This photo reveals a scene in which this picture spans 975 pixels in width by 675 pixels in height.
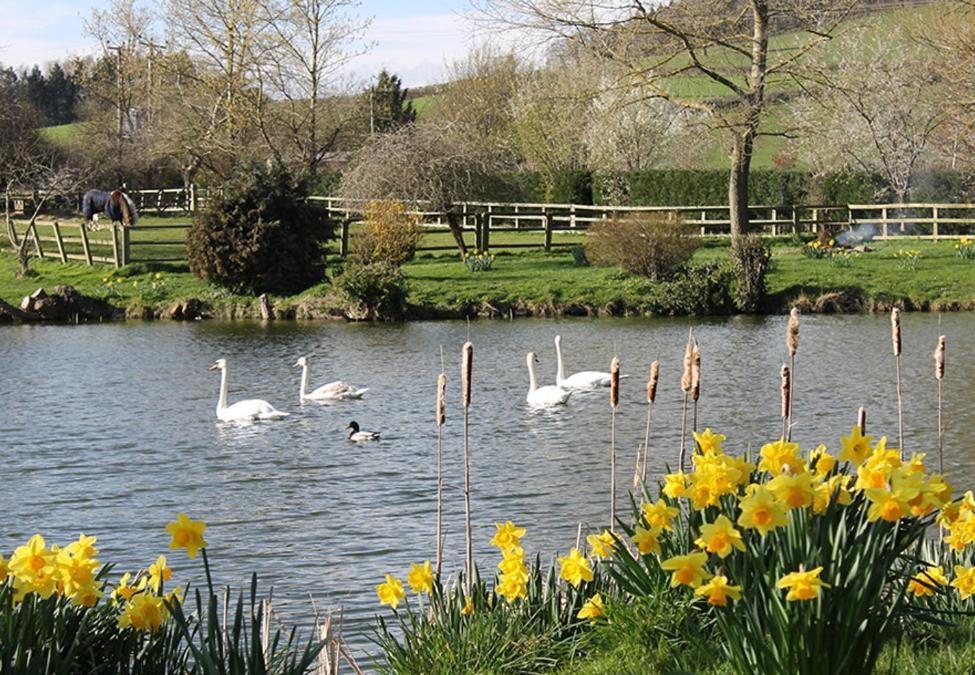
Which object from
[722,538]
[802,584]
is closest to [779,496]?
[722,538]

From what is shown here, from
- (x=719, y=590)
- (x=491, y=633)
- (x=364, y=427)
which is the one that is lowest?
(x=364, y=427)

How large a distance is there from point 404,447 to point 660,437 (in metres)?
3.01

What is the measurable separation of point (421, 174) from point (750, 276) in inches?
415

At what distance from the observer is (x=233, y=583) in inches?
433

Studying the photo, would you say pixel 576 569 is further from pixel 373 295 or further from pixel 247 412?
pixel 373 295

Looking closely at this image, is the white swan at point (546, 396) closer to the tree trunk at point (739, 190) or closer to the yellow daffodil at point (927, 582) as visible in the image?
the yellow daffodil at point (927, 582)

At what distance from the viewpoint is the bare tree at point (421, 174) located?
126 ft

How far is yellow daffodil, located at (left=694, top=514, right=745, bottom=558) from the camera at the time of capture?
5.25 meters

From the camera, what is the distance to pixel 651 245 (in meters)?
32.9

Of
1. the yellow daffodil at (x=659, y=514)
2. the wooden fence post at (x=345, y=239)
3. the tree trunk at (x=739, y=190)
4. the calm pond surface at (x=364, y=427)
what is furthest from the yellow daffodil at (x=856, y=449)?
the wooden fence post at (x=345, y=239)

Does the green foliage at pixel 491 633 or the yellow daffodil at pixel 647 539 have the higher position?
the yellow daffodil at pixel 647 539

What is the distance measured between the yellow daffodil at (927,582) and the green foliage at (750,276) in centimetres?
2454

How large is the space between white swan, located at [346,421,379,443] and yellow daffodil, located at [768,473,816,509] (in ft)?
41.8

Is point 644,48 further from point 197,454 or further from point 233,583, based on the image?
point 233,583
